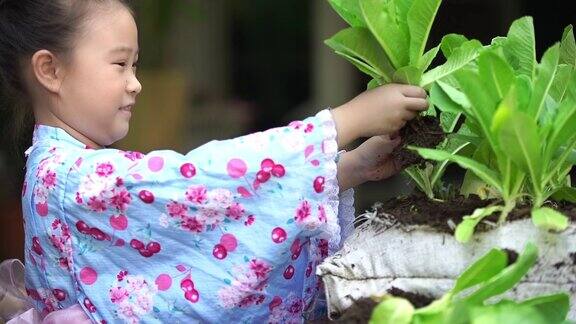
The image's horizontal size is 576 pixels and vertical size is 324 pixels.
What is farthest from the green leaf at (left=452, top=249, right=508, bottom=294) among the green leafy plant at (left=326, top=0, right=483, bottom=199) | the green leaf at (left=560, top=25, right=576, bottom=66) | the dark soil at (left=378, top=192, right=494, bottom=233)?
the green leaf at (left=560, top=25, right=576, bottom=66)

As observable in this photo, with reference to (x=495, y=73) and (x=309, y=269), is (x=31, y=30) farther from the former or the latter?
(x=495, y=73)

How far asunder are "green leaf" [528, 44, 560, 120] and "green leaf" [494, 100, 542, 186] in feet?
0.17

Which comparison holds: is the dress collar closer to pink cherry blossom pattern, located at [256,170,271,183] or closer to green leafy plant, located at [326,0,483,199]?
pink cherry blossom pattern, located at [256,170,271,183]

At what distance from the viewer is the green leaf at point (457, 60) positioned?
1248 millimetres

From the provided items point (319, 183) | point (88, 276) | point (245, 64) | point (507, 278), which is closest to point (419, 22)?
point (319, 183)

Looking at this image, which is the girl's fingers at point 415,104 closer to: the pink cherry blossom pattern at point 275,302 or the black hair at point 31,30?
the pink cherry blossom pattern at point 275,302

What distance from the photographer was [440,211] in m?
1.21

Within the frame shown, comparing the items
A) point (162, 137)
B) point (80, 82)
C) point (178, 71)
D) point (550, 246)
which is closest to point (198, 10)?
point (178, 71)

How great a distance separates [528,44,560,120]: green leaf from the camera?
1.16 metres

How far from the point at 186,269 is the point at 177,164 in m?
0.16

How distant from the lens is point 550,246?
1136mm

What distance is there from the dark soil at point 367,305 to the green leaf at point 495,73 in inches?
10.2

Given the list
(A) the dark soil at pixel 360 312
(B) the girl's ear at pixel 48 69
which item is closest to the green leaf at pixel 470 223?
(A) the dark soil at pixel 360 312

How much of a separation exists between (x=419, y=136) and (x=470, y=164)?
12cm
